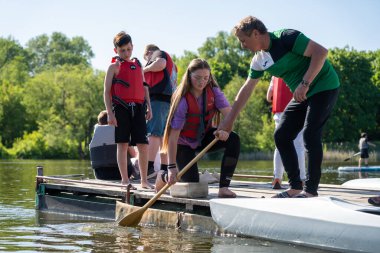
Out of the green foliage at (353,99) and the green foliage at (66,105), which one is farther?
the green foliage at (66,105)

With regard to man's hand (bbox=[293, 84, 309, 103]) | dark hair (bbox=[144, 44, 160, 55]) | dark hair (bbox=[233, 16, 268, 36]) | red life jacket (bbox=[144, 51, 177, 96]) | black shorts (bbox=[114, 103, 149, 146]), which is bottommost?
black shorts (bbox=[114, 103, 149, 146])

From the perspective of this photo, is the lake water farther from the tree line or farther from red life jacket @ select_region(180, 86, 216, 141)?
the tree line

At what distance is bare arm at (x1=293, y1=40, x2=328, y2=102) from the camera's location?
6.48 m

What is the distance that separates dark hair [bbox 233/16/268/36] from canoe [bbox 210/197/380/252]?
1.57 meters

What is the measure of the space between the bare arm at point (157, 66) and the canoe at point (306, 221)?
3245 millimetres

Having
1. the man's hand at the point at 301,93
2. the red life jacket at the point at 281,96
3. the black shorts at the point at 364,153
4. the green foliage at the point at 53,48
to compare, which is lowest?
the black shorts at the point at 364,153

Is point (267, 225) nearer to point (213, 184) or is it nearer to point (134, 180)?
point (213, 184)

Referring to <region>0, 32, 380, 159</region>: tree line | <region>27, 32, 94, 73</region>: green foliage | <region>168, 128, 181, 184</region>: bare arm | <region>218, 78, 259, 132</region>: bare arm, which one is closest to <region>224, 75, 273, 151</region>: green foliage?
<region>0, 32, 380, 159</region>: tree line

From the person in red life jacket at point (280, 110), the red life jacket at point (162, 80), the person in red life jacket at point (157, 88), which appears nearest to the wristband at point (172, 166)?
the person in red life jacket at point (280, 110)

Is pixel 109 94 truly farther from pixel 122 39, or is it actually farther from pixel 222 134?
pixel 222 134

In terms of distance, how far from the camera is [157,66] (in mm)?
9633

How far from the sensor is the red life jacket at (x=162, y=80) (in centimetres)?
979

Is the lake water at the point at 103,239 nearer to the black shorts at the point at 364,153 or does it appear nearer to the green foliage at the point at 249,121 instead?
the black shorts at the point at 364,153

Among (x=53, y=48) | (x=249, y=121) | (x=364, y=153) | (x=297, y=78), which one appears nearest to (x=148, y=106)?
(x=297, y=78)
